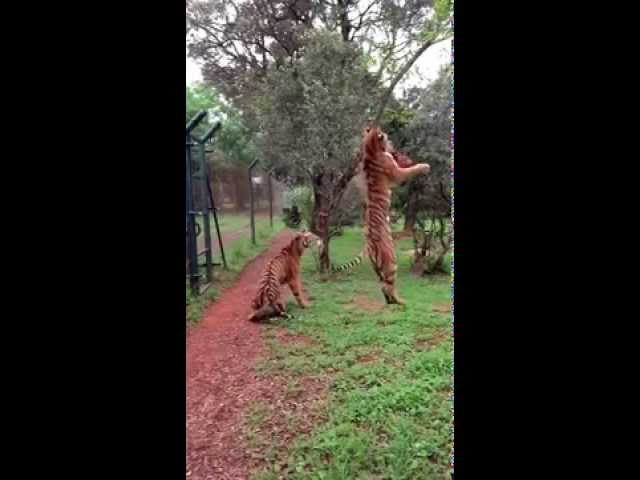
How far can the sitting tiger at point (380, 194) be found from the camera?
4.68ft

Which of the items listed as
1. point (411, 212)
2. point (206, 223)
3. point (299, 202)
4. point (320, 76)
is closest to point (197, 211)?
point (206, 223)

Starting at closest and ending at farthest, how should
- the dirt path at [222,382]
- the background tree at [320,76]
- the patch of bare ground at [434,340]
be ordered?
the dirt path at [222,382] < the patch of bare ground at [434,340] < the background tree at [320,76]

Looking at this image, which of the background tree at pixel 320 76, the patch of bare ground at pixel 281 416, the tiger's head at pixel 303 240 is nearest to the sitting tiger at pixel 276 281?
the tiger's head at pixel 303 240

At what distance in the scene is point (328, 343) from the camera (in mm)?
1363

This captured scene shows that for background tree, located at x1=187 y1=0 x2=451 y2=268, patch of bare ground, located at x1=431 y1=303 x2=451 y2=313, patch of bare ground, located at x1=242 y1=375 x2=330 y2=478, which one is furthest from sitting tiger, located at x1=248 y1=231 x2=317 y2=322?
patch of bare ground, located at x1=431 y1=303 x2=451 y2=313

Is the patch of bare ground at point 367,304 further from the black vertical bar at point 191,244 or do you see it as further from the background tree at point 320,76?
the black vertical bar at point 191,244

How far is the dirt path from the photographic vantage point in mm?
1101

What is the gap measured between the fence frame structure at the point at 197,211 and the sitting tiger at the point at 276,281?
0.58 feet

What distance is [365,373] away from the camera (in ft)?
4.21

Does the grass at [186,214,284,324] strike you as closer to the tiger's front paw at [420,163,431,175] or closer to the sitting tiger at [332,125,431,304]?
the sitting tiger at [332,125,431,304]

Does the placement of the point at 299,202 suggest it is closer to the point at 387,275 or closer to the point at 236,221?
the point at 236,221

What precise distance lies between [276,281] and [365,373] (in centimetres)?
41
